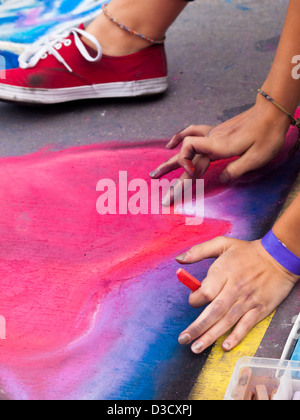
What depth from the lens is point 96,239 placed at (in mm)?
1271

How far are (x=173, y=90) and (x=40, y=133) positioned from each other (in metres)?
0.46

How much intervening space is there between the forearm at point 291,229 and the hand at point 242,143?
0.28 m

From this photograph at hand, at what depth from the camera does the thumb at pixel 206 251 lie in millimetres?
1083

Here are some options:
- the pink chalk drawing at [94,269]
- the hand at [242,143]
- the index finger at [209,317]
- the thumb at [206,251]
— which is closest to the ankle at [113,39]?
the pink chalk drawing at [94,269]

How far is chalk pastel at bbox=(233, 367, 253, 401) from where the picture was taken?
86 cm

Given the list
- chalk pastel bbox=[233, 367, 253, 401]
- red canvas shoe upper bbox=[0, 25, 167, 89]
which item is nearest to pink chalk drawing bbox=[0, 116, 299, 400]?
chalk pastel bbox=[233, 367, 253, 401]

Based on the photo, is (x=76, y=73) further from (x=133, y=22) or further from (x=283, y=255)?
(x=283, y=255)

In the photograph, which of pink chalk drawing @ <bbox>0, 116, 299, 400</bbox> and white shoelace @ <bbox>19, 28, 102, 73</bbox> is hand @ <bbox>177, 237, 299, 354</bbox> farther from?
white shoelace @ <bbox>19, 28, 102, 73</bbox>

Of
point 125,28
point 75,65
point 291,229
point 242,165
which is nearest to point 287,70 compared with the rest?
point 242,165

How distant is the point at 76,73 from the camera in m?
1.66


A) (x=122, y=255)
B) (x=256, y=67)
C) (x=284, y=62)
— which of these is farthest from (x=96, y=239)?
(x=256, y=67)

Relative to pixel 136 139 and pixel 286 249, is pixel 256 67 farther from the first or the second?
pixel 286 249

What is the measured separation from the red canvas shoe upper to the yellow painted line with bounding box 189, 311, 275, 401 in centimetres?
93

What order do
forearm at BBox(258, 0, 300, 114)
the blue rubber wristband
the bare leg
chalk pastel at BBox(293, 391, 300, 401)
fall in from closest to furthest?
chalk pastel at BBox(293, 391, 300, 401) → the blue rubber wristband → forearm at BBox(258, 0, 300, 114) → the bare leg
